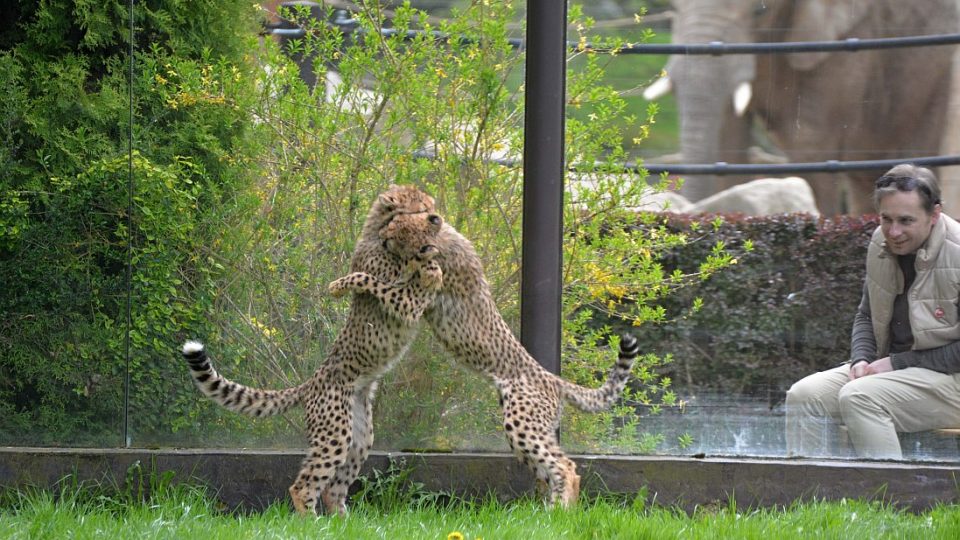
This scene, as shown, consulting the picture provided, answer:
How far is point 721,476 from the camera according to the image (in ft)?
17.2

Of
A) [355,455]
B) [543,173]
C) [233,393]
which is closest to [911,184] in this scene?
[543,173]

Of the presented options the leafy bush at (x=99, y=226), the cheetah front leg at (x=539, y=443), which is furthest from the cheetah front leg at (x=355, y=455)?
the leafy bush at (x=99, y=226)

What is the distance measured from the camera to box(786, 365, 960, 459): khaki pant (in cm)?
520

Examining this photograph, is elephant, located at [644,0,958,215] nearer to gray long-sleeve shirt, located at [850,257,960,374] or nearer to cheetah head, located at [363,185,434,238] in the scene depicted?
gray long-sleeve shirt, located at [850,257,960,374]

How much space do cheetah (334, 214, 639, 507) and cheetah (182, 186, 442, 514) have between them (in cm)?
13

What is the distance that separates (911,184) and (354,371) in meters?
2.63

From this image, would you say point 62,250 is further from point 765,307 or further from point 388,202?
point 765,307

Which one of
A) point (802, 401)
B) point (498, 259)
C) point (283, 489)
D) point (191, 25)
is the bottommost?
point (283, 489)

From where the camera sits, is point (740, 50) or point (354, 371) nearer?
point (354, 371)

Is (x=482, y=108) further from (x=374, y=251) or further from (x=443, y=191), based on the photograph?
(x=374, y=251)

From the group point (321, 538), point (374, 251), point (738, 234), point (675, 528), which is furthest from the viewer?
point (738, 234)

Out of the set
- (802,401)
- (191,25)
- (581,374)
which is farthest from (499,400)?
(191,25)

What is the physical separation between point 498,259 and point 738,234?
44.6 inches

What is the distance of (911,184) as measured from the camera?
524 centimetres
